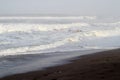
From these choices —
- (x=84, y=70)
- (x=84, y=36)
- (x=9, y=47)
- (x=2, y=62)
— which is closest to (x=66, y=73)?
(x=84, y=70)

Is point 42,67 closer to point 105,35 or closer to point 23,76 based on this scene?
point 23,76

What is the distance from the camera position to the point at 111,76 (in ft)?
20.4

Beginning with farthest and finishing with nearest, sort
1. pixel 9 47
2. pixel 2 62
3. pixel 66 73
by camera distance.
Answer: pixel 9 47, pixel 2 62, pixel 66 73

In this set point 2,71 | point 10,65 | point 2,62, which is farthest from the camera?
point 2,62

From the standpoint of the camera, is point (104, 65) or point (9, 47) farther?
point (9, 47)

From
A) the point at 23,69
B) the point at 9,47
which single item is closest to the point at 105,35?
the point at 9,47

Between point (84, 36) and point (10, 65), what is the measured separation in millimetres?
9246

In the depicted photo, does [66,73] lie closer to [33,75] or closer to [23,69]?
[33,75]

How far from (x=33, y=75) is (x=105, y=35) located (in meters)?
11.9

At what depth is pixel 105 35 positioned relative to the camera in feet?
62.4

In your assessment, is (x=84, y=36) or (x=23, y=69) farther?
Result: (x=84, y=36)

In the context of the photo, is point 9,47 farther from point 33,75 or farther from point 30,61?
point 33,75

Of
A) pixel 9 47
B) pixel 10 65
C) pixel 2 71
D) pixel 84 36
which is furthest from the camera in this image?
pixel 84 36

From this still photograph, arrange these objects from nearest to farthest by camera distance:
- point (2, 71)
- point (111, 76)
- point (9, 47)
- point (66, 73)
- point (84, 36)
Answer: point (111, 76)
point (66, 73)
point (2, 71)
point (9, 47)
point (84, 36)
